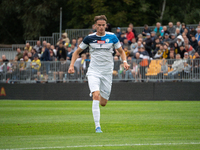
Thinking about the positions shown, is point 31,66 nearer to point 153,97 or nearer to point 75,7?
point 153,97

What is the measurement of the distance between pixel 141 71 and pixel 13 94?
8476 mm

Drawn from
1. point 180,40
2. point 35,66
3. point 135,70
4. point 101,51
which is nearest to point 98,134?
point 101,51

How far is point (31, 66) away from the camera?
23797mm

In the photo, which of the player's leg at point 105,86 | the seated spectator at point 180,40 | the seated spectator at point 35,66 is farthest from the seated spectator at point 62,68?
the player's leg at point 105,86

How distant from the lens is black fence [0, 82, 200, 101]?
69.5 ft

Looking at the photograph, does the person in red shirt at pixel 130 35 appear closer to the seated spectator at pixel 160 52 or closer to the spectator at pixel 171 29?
the spectator at pixel 171 29

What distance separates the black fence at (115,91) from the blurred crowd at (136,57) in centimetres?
47

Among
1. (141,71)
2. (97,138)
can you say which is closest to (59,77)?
(141,71)

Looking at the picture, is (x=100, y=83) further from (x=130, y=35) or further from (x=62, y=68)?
(x=130, y=35)

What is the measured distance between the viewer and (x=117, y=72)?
22.1 m

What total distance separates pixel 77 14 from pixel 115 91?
19164 millimetres

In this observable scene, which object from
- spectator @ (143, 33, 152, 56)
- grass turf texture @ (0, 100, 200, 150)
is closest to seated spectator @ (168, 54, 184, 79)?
spectator @ (143, 33, 152, 56)

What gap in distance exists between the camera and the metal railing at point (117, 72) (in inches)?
819

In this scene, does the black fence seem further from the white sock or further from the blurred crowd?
the white sock
